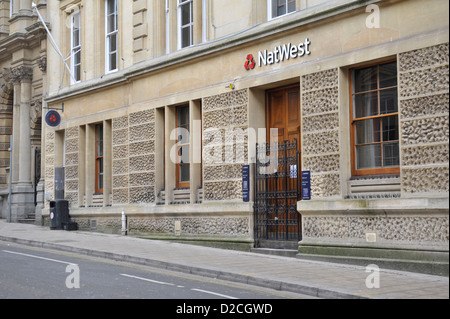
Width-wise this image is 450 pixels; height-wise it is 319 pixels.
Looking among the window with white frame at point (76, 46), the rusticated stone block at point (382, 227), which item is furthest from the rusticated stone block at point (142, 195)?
the rusticated stone block at point (382, 227)

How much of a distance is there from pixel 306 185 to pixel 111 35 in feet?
34.5

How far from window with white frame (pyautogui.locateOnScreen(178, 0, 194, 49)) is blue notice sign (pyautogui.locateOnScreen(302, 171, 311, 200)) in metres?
6.12

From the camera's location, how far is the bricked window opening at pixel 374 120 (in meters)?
13.5

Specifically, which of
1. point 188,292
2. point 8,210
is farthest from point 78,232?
point 188,292

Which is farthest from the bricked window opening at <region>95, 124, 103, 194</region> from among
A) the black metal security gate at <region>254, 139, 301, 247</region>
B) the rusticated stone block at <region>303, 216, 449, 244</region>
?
the rusticated stone block at <region>303, 216, 449, 244</region>

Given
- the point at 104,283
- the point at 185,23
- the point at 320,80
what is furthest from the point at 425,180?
the point at 185,23

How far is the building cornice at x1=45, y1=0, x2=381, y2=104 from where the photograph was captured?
14.3m

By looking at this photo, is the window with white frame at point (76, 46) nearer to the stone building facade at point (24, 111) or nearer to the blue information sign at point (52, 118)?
the blue information sign at point (52, 118)

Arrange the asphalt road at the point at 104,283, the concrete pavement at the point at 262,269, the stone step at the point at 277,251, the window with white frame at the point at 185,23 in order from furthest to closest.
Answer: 1. the window with white frame at the point at 185,23
2. the stone step at the point at 277,251
3. the concrete pavement at the point at 262,269
4. the asphalt road at the point at 104,283

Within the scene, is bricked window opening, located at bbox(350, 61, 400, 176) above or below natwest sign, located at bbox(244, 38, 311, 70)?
below

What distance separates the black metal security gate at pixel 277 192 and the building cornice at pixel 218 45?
2.69 m

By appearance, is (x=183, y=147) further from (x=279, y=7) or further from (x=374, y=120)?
(x=374, y=120)

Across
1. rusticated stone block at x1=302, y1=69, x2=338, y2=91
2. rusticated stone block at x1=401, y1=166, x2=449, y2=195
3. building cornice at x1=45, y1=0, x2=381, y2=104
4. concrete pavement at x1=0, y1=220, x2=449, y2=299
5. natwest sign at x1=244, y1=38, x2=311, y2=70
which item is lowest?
concrete pavement at x1=0, y1=220, x2=449, y2=299

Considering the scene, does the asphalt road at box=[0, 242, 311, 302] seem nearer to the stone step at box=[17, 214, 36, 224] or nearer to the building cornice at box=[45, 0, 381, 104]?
the building cornice at box=[45, 0, 381, 104]
